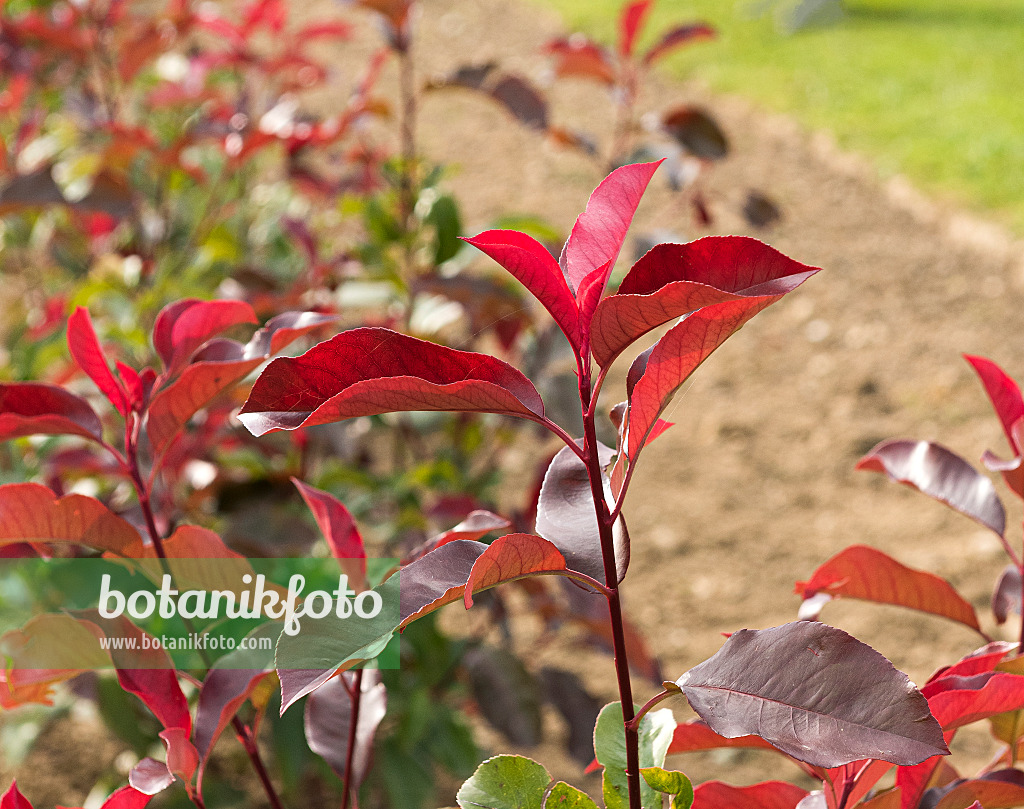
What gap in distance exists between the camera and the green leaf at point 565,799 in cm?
68

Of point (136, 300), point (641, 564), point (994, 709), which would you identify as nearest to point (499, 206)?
point (641, 564)

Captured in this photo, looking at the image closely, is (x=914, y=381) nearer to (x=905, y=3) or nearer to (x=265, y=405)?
(x=265, y=405)

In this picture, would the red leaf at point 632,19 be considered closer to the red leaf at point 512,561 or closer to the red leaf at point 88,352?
the red leaf at point 88,352

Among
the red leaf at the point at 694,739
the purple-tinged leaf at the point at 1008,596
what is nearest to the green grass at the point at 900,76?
the purple-tinged leaf at the point at 1008,596

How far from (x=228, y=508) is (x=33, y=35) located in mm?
1496

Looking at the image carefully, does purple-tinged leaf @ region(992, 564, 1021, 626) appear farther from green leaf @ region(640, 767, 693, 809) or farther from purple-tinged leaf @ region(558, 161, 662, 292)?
purple-tinged leaf @ region(558, 161, 662, 292)

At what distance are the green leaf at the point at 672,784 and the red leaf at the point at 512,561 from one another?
16 centimetres

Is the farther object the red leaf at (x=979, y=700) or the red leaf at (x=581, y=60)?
the red leaf at (x=581, y=60)

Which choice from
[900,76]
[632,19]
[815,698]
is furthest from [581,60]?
[900,76]

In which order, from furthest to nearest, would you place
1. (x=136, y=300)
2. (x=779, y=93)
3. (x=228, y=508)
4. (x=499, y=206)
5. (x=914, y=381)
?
(x=779, y=93), (x=499, y=206), (x=914, y=381), (x=136, y=300), (x=228, y=508)

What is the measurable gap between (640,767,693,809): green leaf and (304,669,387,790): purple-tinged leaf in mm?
314

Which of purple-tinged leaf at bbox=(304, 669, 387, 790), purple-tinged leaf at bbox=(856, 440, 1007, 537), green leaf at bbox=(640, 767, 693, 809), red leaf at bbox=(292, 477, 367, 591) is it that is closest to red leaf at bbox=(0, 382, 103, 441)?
red leaf at bbox=(292, 477, 367, 591)

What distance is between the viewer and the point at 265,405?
604mm

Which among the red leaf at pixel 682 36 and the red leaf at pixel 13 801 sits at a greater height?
the red leaf at pixel 682 36
